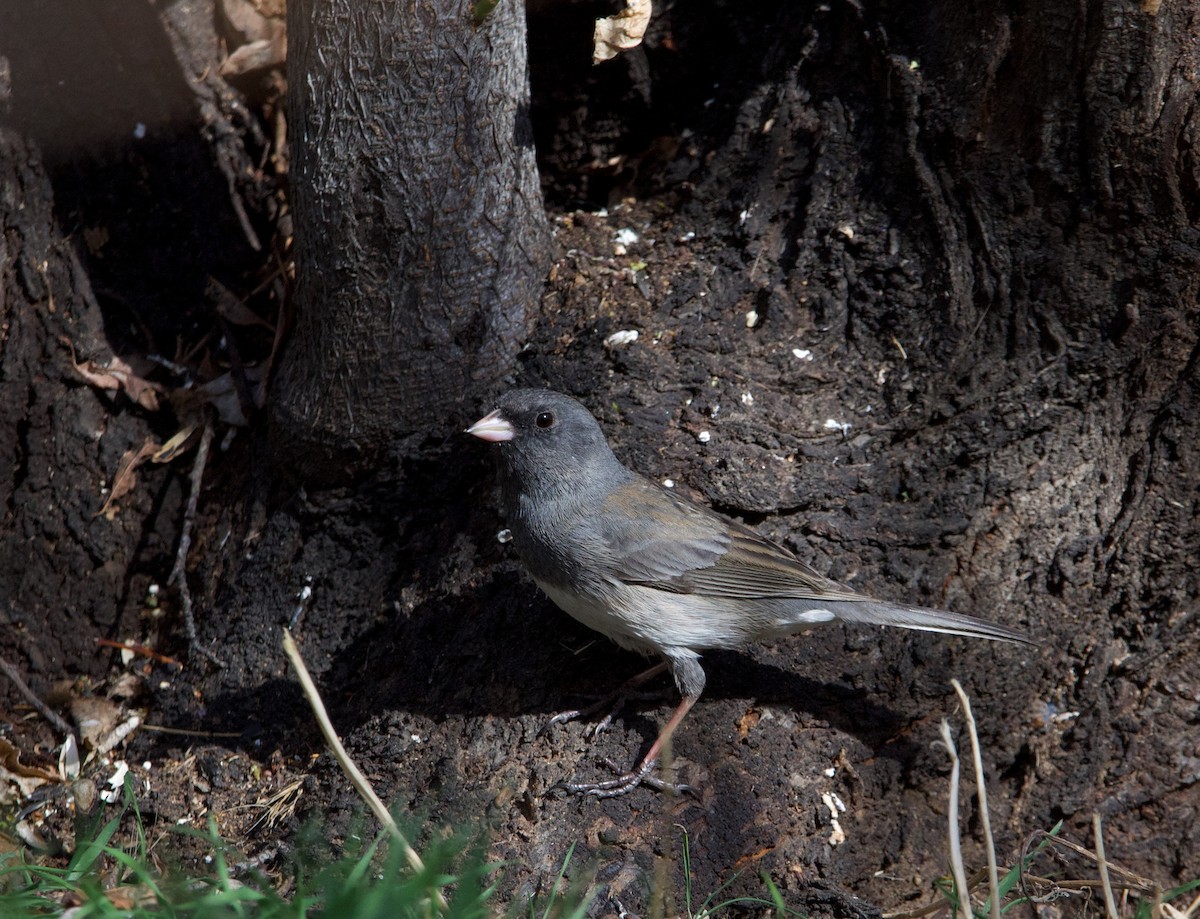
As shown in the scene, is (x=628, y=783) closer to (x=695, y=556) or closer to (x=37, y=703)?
(x=695, y=556)

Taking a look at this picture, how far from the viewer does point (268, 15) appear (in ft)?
15.3

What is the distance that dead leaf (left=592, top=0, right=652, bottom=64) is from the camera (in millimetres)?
3691

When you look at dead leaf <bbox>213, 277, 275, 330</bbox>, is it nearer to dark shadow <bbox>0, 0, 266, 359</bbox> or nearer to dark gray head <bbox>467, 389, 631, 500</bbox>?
dark shadow <bbox>0, 0, 266, 359</bbox>

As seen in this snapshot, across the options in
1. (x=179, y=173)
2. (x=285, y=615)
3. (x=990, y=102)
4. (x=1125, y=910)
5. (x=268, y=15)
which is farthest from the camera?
(x=268, y=15)

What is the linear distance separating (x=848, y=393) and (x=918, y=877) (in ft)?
5.57

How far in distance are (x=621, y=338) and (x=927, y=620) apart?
1518 mm

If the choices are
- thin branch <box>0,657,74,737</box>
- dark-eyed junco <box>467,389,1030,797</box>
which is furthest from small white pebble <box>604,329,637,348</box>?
thin branch <box>0,657,74,737</box>

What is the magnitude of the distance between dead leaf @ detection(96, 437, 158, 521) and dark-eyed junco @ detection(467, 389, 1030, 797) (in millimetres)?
1625

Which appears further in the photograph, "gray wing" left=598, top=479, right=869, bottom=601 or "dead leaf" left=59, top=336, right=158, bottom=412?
"dead leaf" left=59, top=336, right=158, bottom=412

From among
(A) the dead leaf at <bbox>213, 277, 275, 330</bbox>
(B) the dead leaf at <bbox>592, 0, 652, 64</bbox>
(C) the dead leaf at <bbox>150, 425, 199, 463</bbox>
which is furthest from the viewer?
(A) the dead leaf at <bbox>213, 277, 275, 330</bbox>

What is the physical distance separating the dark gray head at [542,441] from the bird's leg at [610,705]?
0.67 m

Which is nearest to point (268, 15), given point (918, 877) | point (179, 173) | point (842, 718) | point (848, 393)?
point (179, 173)

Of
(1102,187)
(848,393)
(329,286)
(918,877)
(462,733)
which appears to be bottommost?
(918,877)

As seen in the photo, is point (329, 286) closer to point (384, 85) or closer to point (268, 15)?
point (384, 85)
